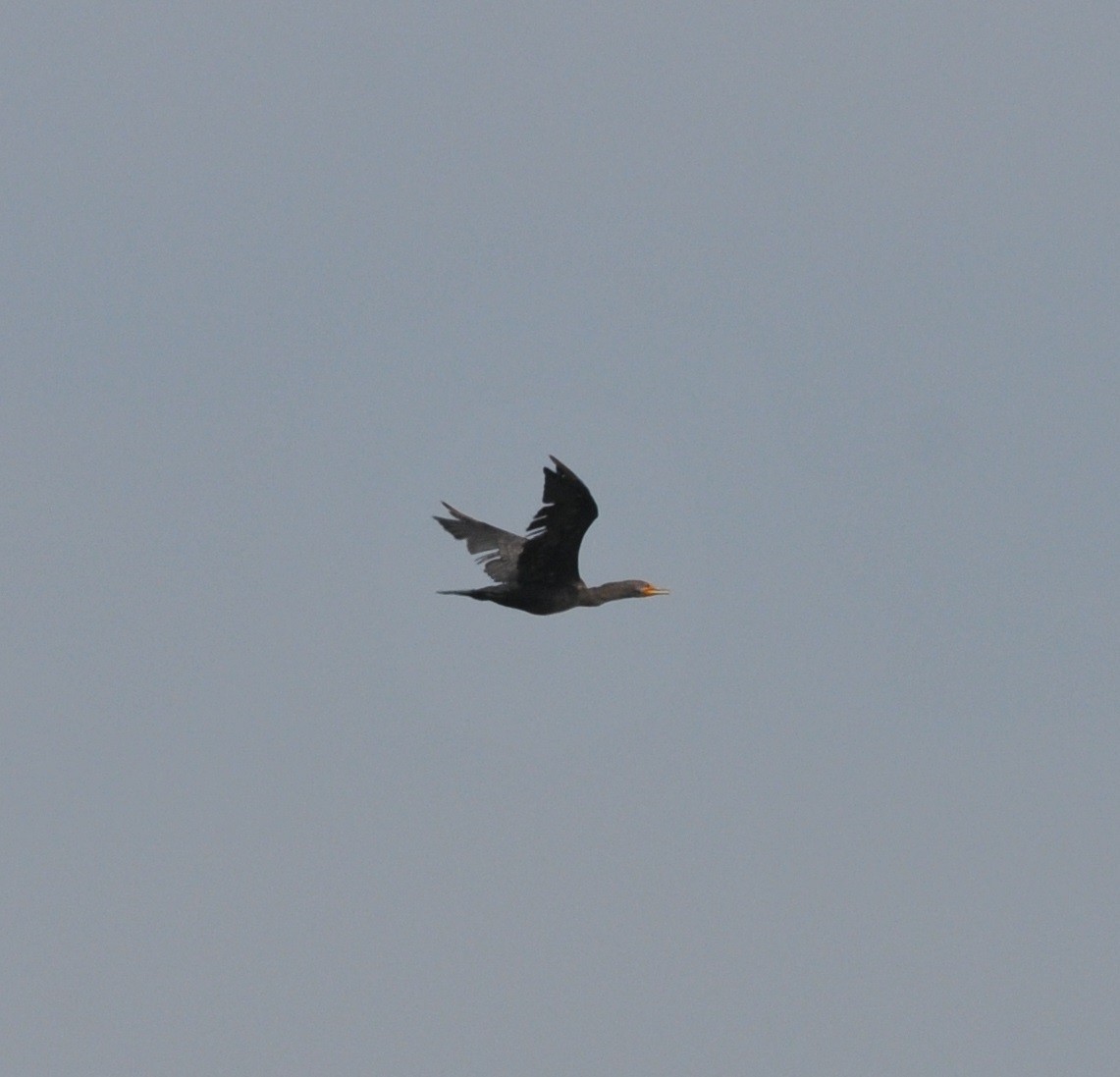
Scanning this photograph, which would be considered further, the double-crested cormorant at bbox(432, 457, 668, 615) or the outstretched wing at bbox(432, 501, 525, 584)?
the outstretched wing at bbox(432, 501, 525, 584)

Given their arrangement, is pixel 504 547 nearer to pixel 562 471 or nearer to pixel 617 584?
pixel 617 584

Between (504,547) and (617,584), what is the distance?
2.12m

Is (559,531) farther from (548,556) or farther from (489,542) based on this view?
(489,542)

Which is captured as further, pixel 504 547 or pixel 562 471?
pixel 504 547

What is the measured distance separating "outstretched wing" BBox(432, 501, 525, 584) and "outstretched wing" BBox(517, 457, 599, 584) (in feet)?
4.67

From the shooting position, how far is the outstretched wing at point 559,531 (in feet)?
97.2

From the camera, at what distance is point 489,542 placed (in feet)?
114

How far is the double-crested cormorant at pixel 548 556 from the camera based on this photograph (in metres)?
30.1

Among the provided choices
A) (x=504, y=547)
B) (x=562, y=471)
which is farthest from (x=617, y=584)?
(x=562, y=471)

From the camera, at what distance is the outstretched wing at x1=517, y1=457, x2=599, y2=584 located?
29.6 m

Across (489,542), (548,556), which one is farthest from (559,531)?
(489,542)

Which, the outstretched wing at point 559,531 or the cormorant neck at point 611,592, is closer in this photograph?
the outstretched wing at point 559,531

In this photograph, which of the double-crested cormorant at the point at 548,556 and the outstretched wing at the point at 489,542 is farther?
the outstretched wing at the point at 489,542

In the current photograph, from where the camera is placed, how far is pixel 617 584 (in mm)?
33188
